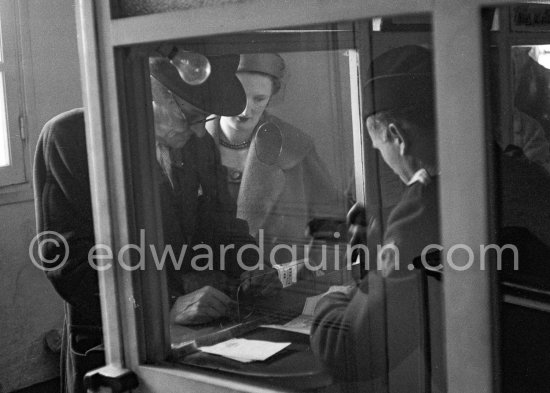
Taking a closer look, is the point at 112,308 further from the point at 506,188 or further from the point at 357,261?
the point at 506,188

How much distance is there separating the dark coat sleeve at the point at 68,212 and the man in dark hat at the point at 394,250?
4.52 feet

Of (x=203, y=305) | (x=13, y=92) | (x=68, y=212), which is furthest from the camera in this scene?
(x=13, y=92)

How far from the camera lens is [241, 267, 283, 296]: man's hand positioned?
2.39 ft

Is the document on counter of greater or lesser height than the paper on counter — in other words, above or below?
below

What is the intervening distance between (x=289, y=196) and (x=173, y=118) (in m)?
0.14

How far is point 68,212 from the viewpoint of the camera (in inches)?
78.8

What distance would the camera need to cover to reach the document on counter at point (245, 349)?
2.32 feet

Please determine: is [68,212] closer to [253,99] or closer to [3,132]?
[253,99]

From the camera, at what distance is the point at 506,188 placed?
63cm

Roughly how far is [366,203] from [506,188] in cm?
12

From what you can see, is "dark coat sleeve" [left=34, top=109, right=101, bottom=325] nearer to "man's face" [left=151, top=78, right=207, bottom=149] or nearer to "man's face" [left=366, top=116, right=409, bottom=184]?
"man's face" [left=151, top=78, right=207, bottom=149]

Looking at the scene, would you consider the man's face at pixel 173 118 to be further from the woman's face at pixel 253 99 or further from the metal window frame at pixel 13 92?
the metal window frame at pixel 13 92

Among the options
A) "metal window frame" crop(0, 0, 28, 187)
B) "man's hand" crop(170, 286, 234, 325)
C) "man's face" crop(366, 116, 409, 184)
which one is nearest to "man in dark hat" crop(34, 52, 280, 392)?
"man's hand" crop(170, 286, 234, 325)

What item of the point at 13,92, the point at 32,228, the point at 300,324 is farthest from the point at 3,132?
the point at 300,324
